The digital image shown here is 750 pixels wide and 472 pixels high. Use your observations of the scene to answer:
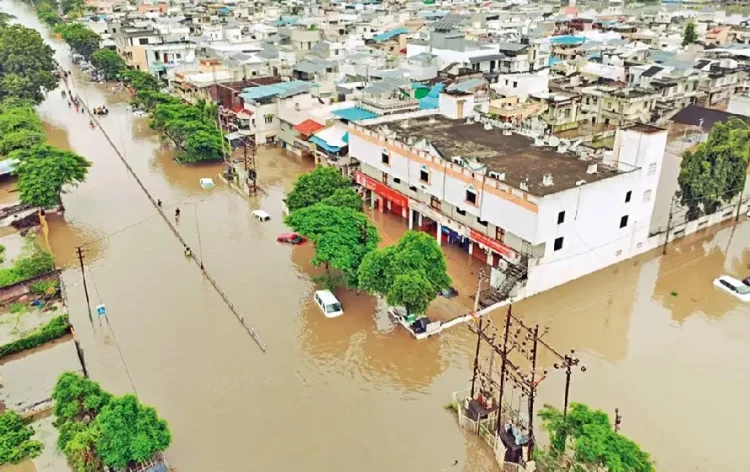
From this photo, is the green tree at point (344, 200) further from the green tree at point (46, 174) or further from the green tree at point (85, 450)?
the green tree at point (46, 174)

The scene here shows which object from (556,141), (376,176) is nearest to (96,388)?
(376,176)

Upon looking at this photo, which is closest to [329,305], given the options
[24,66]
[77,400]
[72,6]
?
[77,400]

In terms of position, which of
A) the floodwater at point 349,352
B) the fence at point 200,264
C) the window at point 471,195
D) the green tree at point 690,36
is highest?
the green tree at point 690,36

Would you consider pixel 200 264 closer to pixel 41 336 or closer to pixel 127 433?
pixel 41 336

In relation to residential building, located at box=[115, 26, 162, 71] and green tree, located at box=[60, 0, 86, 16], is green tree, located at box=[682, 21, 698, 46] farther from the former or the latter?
green tree, located at box=[60, 0, 86, 16]

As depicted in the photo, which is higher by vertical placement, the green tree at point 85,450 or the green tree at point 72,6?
the green tree at point 72,6

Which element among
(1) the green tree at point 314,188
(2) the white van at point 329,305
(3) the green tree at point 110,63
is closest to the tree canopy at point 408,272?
(2) the white van at point 329,305

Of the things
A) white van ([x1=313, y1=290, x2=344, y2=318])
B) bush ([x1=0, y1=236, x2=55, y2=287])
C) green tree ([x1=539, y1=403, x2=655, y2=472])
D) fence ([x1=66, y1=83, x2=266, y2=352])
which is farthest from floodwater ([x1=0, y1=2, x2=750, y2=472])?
green tree ([x1=539, y1=403, x2=655, y2=472])
